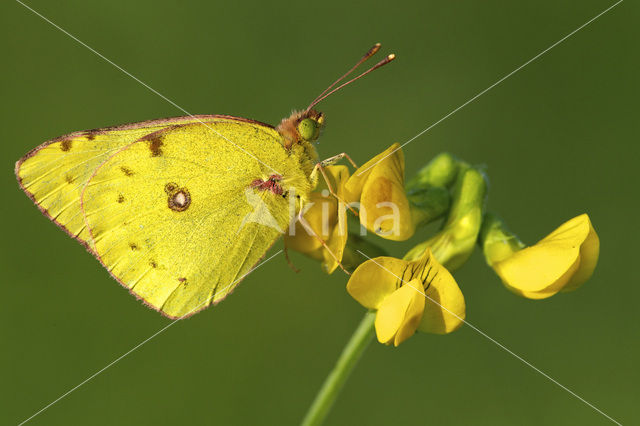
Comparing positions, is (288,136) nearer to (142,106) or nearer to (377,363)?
(377,363)

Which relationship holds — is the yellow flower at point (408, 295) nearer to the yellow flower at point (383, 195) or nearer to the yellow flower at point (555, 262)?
the yellow flower at point (383, 195)

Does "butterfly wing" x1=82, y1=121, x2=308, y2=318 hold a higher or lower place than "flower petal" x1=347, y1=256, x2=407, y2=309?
higher

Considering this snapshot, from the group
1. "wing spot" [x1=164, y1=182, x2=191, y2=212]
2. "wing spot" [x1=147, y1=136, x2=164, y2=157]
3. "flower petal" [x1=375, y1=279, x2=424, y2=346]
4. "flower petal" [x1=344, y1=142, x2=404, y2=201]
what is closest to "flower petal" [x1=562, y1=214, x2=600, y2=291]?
"flower petal" [x1=375, y1=279, x2=424, y2=346]

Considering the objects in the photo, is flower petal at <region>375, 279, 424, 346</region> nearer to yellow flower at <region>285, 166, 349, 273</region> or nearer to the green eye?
yellow flower at <region>285, 166, 349, 273</region>

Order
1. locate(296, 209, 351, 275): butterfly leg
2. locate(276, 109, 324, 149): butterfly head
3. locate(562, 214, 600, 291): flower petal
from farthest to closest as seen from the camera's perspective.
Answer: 1. locate(276, 109, 324, 149): butterfly head
2. locate(296, 209, 351, 275): butterfly leg
3. locate(562, 214, 600, 291): flower petal

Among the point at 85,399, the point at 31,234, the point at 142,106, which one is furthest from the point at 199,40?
the point at 85,399

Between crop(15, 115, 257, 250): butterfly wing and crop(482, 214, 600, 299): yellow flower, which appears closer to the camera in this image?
crop(482, 214, 600, 299): yellow flower

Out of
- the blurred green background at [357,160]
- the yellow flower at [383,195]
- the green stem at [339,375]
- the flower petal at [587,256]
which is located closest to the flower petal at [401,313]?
the green stem at [339,375]

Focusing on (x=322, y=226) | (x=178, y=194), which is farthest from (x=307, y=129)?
(x=178, y=194)

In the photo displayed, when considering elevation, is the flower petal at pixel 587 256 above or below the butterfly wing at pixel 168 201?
below
